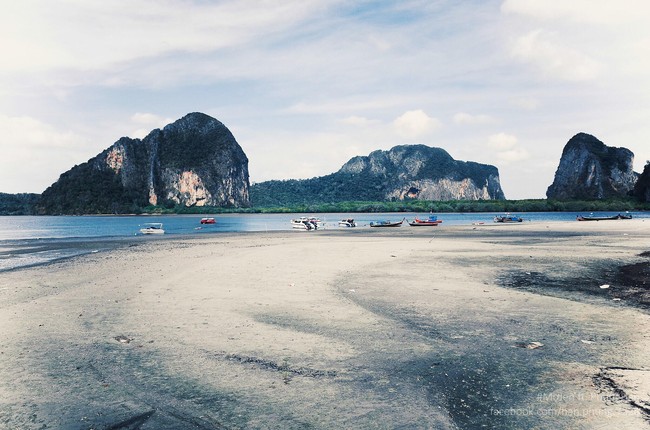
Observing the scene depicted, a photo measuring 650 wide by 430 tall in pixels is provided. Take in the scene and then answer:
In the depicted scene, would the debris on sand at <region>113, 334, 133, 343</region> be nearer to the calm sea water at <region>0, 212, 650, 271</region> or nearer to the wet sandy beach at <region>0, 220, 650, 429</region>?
the wet sandy beach at <region>0, 220, 650, 429</region>

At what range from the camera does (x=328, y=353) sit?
9.19 m

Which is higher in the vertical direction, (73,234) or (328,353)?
(328,353)

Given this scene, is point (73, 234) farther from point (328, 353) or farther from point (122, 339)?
point (328, 353)

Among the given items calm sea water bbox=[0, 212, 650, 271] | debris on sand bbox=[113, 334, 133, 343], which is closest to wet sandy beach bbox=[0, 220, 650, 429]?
debris on sand bbox=[113, 334, 133, 343]

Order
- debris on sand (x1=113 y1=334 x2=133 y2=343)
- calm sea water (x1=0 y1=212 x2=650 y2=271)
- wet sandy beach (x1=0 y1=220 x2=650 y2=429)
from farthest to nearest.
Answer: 1. calm sea water (x1=0 y1=212 x2=650 y2=271)
2. debris on sand (x1=113 y1=334 x2=133 y2=343)
3. wet sandy beach (x1=0 y1=220 x2=650 y2=429)

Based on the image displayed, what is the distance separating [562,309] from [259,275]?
12.7 metres

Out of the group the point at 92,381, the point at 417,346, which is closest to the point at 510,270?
the point at 417,346

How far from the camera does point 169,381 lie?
25.1ft

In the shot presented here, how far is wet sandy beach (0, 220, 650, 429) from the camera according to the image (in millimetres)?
6352

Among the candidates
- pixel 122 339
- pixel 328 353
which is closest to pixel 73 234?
pixel 122 339

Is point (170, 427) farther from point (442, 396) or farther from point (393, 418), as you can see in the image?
point (442, 396)

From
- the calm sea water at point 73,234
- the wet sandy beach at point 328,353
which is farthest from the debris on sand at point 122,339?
the calm sea water at point 73,234

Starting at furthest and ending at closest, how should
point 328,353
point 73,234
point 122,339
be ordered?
point 73,234 < point 122,339 < point 328,353

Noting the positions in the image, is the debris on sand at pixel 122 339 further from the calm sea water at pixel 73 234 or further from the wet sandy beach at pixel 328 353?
the calm sea water at pixel 73 234
